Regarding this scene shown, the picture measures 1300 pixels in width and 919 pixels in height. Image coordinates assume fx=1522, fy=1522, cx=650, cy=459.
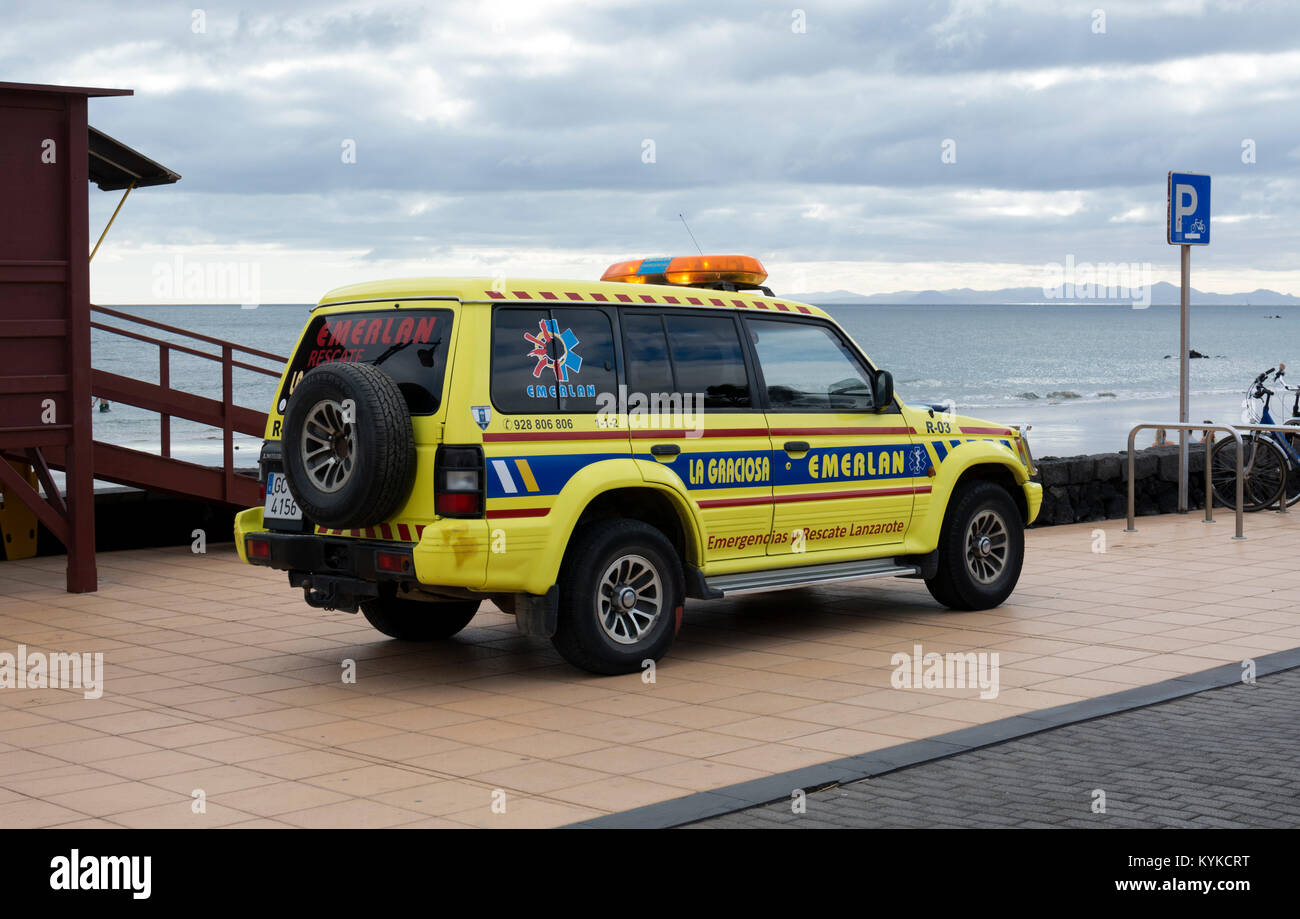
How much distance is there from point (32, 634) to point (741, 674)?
432 centimetres

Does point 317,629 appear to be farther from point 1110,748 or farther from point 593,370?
point 1110,748

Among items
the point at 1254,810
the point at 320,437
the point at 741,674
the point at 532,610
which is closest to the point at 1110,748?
the point at 1254,810

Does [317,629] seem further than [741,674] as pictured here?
Yes

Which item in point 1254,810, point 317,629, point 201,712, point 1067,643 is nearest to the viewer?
point 1254,810

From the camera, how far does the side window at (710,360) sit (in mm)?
8266

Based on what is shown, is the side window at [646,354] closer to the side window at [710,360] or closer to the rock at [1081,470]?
the side window at [710,360]

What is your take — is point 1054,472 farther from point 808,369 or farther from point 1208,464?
point 808,369

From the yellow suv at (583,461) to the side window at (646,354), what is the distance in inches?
0.4

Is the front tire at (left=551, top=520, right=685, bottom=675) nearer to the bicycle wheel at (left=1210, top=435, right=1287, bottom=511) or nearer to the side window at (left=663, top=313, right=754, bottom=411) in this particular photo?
the side window at (left=663, top=313, right=754, bottom=411)

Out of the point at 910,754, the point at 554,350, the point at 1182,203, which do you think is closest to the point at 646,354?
the point at 554,350

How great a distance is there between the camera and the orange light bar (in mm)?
9625
